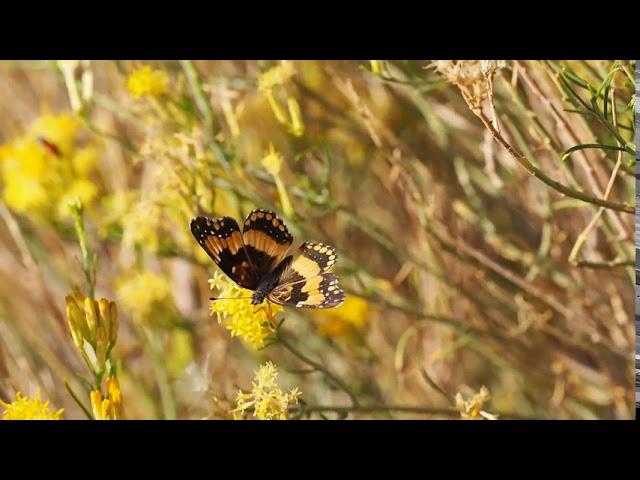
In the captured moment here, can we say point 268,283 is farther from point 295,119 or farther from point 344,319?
point 344,319

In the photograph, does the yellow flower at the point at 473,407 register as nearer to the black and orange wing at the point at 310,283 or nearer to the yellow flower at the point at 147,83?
the black and orange wing at the point at 310,283

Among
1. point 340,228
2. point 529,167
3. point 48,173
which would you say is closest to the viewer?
point 529,167

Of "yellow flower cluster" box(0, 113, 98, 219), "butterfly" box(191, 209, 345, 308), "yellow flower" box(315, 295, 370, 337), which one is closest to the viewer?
"butterfly" box(191, 209, 345, 308)

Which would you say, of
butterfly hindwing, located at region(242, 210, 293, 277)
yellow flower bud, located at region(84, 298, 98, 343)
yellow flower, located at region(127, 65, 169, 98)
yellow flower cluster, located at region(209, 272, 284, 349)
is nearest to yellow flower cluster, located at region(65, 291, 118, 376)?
yellow flower bud, located at region(84, 298, 98, 343)

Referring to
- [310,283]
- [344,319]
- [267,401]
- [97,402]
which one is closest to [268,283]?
[310,283]

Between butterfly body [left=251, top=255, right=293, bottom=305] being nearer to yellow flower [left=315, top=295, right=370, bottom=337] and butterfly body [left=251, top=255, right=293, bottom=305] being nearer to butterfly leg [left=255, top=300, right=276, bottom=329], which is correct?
butterfly leg [left=255, top=300, right=276, bottom=329]

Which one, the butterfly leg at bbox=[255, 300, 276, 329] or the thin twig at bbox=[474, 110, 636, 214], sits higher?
the thin twig at bbox=[474, 110, 636, 214]

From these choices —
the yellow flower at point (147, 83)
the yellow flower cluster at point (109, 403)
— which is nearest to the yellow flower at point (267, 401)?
the yellow flower cluster at point (109, 403)
